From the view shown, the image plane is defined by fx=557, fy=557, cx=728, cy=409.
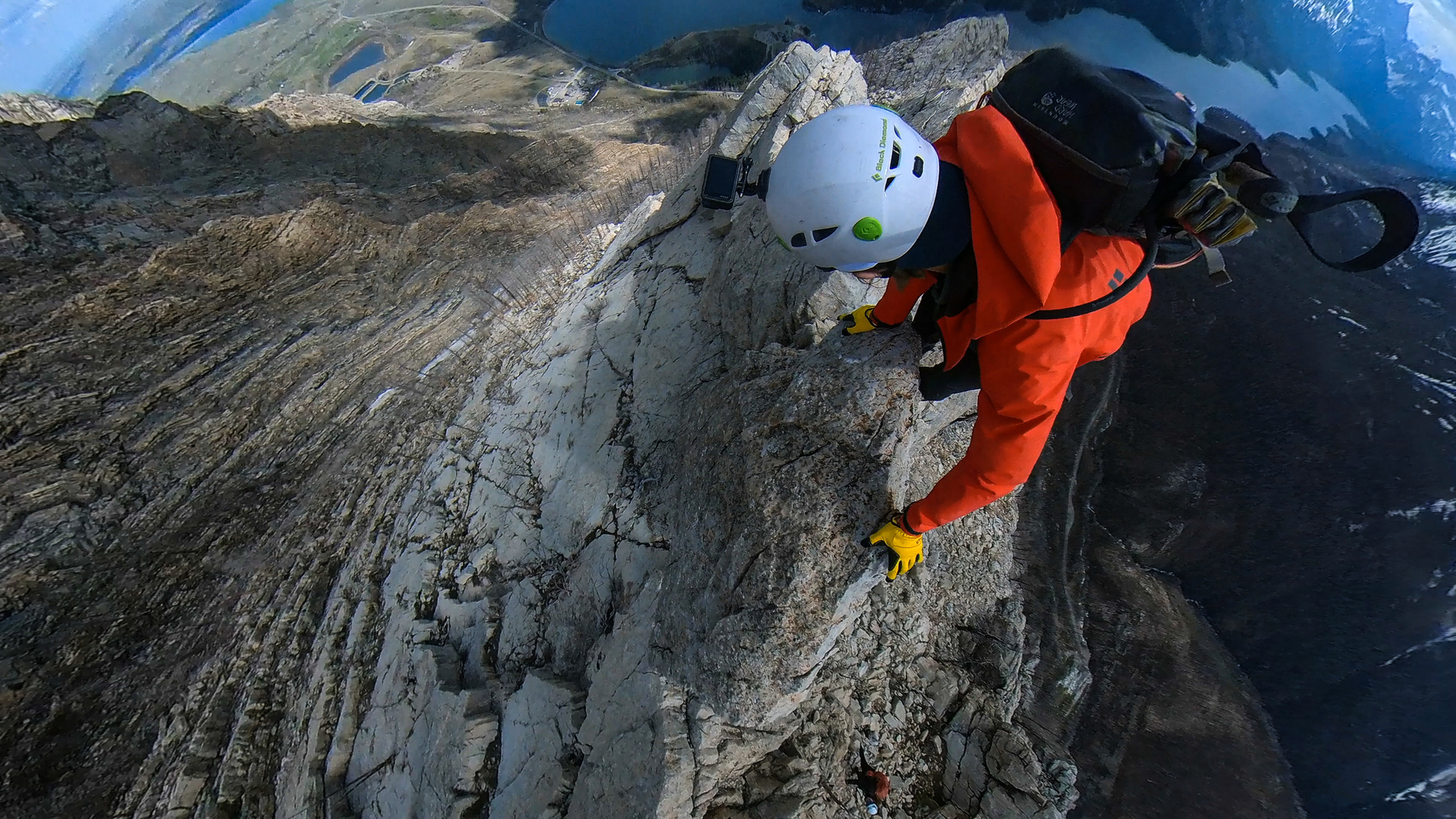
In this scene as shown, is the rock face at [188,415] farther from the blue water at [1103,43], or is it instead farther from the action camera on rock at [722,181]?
the blue water at [1103,43]

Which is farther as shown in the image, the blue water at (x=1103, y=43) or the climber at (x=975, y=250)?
the blue water at (x=1103, y=43)

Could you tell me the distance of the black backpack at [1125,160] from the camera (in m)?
2.03

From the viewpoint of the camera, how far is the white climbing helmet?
2.34 m

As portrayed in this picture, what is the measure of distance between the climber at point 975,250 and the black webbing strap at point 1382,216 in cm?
50

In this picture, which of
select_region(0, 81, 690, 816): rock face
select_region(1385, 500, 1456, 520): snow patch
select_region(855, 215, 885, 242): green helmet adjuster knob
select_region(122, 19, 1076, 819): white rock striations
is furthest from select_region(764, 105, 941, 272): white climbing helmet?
select_region(1385, 500, 1456, 520): snow patch

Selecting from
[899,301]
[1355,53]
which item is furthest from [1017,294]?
[1355,53]

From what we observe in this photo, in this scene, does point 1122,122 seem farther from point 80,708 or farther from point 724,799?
point 80,708

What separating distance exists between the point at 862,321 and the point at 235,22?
41.5 meters

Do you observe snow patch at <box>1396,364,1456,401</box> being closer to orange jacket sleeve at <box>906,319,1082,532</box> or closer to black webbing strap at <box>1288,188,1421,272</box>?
black webbing strap at <box>1288,188,1421,272</box>

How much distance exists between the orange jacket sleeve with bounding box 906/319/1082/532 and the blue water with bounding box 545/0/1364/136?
3.99m

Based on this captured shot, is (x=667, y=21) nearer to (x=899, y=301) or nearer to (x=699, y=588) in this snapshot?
(x=899, y=301)

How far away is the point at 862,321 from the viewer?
3541 mm

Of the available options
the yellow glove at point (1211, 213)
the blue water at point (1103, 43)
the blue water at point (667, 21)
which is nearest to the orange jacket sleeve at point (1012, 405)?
the yellow glove at point (1211, 213)

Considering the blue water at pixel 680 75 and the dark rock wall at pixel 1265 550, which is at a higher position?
the dark rock wall at pixel 1265 550
